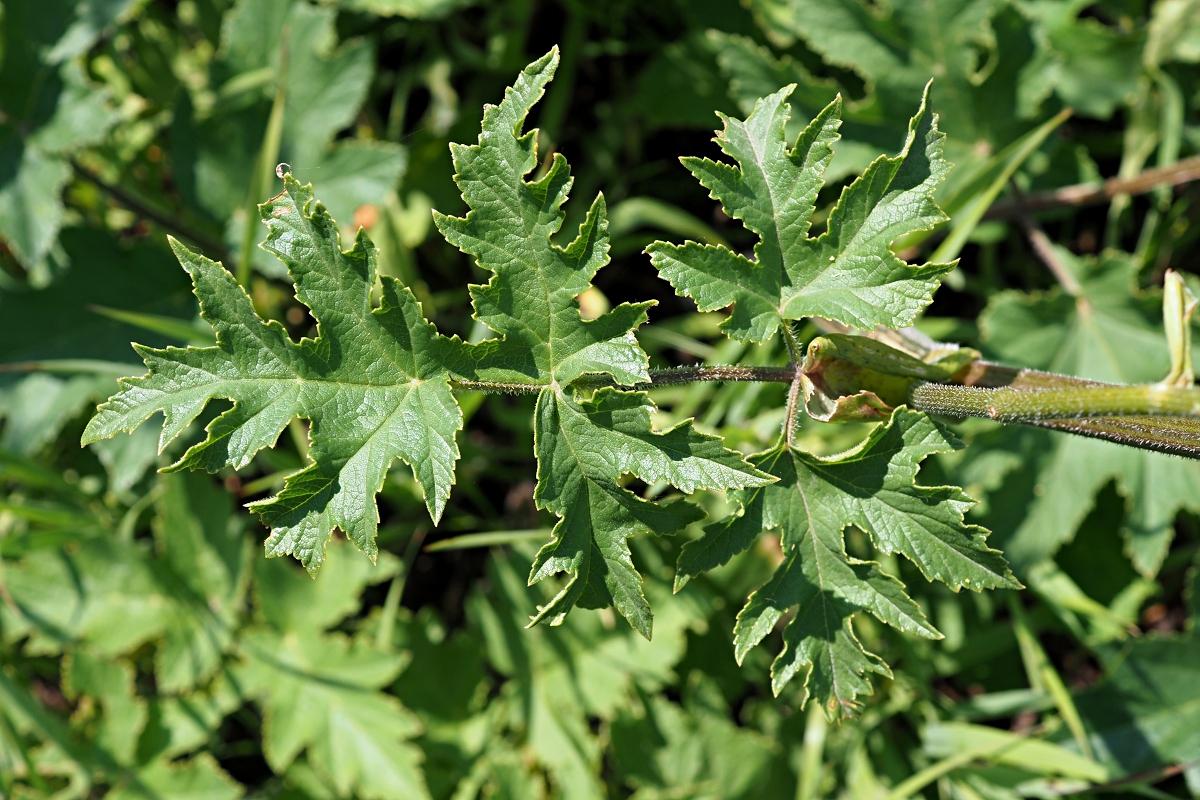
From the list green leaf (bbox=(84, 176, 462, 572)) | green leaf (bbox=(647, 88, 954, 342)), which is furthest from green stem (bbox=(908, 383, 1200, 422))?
green leaf (bbox=(84, 176, 462, 572))

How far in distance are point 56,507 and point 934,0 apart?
3.94 metres

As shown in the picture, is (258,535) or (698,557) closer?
(698,557)

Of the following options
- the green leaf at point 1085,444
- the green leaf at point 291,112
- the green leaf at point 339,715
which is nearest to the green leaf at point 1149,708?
the green leaf at point 1085,444

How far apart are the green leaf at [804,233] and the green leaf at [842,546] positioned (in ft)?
0.85

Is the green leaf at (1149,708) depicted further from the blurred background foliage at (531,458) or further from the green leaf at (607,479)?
the green leaf at (607,479)

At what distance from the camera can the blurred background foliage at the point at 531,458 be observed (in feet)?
10.8

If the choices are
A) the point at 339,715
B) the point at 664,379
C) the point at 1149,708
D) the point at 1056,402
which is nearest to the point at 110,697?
the point at 339,715

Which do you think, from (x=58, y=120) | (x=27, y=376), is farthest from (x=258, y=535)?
(x=58, y=120)

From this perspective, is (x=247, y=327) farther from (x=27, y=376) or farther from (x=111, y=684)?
(x=111, y=684)

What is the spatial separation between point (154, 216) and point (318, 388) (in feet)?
7.72

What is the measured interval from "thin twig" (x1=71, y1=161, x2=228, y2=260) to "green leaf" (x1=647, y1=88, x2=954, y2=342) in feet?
8.48

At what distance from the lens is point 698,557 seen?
194 centimetres

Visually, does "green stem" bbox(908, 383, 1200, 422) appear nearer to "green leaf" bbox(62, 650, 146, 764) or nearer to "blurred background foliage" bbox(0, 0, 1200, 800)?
"blurred background foliage" bbox(0, 0, 1200, 800)

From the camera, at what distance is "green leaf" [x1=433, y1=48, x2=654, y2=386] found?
1.86m
